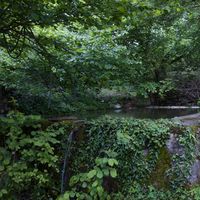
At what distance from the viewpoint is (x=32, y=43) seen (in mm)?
4848

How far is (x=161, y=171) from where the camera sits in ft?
12.9

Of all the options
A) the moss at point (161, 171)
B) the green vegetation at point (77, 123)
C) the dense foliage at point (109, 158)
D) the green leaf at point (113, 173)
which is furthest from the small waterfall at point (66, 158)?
the moss at point (161, 171)

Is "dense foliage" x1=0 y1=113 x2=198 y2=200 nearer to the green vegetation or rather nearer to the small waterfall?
the green vegetation

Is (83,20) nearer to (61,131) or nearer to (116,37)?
(61,131)

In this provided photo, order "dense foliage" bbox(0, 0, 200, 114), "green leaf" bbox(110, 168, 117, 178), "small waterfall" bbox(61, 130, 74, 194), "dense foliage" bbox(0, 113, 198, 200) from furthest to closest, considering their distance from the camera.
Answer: "small waterfall" bbox(61, 130, 74, 194) < "dense foliage" bbox(0, 0, 200, 114) < "dense foliage" bbox(0, 113, 198, 200) < "green leaf" bbox(110, 168, 117, 178)

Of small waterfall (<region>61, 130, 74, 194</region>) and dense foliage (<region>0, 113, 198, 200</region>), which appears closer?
dense foliage (<region>0, 113, 198, 200</region>)

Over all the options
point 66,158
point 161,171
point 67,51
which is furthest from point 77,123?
point 161,171

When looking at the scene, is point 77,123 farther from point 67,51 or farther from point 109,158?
point 67,51

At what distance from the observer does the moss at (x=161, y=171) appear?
392cm

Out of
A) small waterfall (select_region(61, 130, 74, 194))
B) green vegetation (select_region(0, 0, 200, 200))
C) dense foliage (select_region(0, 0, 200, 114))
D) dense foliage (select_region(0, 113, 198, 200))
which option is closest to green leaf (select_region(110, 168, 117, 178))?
green vegetation (select_region(0, 0, 200, 200))

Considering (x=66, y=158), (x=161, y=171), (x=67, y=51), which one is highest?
(x=67, y=51)

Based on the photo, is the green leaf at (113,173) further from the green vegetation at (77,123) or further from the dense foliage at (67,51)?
the dense foliage at (67,51)

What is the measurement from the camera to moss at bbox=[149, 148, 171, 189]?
3922mm

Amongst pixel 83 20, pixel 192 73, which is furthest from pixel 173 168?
pixel 192 73
